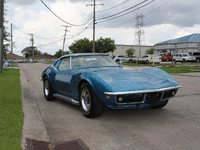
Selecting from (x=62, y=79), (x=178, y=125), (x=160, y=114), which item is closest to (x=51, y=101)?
(x=62, y=79)

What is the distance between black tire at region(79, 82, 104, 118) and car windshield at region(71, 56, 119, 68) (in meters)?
0.96

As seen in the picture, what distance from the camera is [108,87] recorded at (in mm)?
3793

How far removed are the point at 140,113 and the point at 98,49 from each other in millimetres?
61865

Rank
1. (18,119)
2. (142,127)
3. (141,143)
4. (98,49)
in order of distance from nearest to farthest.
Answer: (141,143)
(142,127)
(18,119)
(98,49)

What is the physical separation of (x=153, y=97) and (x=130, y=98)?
470 mm

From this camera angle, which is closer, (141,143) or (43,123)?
(141,143)

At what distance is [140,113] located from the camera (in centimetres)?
482

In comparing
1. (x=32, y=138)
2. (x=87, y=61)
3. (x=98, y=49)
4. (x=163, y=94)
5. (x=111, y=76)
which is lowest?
(x=32, y=138)

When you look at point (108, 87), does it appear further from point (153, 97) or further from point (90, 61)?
point (90, 61)

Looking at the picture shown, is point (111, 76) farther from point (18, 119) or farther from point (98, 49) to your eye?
point (98, 49)

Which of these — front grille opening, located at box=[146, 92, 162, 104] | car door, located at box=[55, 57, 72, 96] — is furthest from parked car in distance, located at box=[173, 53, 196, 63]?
front grille opening, located at box=[146, 92, 162, 104]

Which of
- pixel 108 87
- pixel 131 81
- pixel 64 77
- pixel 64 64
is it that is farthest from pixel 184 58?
pixel 108 87

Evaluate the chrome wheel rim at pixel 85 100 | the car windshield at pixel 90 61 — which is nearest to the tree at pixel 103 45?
the car windshield at pixel 90 61

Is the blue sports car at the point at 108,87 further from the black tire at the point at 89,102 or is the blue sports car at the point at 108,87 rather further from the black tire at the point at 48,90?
the black tire at the point at 48,90
